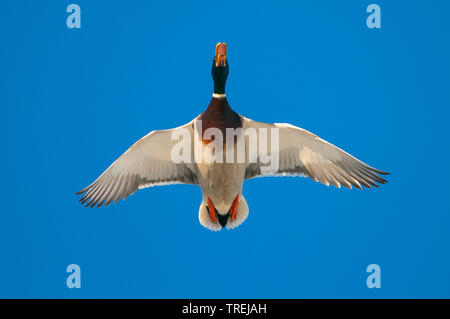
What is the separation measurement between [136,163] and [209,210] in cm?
71

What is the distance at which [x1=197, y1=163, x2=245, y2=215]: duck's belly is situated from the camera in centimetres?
463

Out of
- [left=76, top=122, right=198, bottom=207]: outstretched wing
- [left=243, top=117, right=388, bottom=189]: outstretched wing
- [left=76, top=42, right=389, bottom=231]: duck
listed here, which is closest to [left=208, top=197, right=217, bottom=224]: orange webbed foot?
[left=76, top=42, right=389, bottom=231]: duck

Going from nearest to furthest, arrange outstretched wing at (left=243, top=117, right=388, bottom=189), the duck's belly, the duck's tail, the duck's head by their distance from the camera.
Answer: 1. the duck's head
2. the duck's belly
3. outstretched wing at (left=243, top=117, right=388, bottom=189)
4. the duck's tail

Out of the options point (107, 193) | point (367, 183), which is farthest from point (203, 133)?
point (367, 183)

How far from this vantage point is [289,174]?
201 inches

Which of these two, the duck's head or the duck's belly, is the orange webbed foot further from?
the duck's head

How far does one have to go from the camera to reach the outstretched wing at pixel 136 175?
4.98m

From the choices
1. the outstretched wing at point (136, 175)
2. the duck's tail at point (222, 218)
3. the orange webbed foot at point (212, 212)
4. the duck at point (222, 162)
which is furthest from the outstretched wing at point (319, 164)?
the outstretched wing at point (136, 175)

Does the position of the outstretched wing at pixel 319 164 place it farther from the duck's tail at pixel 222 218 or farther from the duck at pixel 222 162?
the duck's tail at pixel 222 218

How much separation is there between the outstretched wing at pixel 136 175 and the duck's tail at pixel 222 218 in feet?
0.87

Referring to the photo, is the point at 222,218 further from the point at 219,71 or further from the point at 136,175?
the point at 219,71

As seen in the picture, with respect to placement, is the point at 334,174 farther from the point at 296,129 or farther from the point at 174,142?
the point at 174,142

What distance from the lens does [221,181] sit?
469 centimetres

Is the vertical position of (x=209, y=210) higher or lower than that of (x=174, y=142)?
lower
